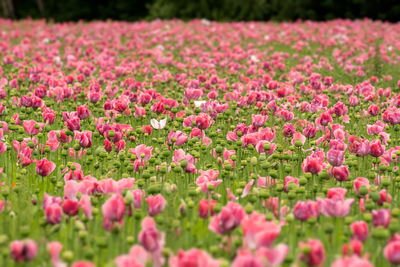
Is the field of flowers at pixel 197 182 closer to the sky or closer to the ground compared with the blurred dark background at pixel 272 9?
closer to the ground

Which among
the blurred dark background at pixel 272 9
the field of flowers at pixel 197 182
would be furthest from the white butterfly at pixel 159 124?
the blurred dark background at pixel 272 9

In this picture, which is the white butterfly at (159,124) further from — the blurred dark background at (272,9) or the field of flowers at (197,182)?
the blurred dark background at (272,9)

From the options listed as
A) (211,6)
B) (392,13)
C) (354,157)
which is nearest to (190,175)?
(354,157)

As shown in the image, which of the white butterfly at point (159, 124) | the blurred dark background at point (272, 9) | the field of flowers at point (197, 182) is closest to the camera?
the field of flowers at point (197, 182)

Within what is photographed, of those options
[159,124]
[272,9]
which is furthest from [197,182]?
[272,9]

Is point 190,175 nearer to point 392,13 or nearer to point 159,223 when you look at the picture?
point 159,223

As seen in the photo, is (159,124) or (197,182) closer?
(197,182)

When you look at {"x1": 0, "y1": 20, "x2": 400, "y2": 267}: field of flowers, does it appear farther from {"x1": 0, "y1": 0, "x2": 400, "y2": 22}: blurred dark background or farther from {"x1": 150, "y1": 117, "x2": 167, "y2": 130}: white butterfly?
{"x1": 0, "y1": 0, "x2": 400, "y2": 22}: blurred dark background

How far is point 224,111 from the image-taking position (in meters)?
5.24

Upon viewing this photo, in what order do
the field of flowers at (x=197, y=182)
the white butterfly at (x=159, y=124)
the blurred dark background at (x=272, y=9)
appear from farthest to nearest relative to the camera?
the blurred dark background at (x=272, y=9)
the white butterfly at (x=159, y=124)
the field of flowers at (x=197, y=182)

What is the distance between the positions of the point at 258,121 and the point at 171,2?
2028 centimetres

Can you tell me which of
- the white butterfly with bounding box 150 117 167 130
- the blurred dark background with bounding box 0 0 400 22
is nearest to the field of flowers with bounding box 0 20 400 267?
the white butterfly with bounding box 150 117 167 130

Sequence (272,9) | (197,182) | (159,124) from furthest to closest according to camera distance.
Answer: (272,9), (159,124), (197,182)

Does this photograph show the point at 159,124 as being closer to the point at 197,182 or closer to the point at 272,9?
the point at 197,182
